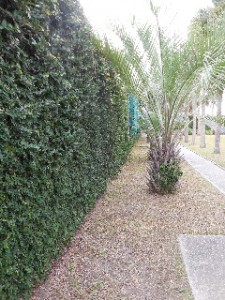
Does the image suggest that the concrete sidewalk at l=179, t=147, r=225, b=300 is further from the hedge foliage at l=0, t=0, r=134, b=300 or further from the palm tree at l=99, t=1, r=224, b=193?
the palm tree at l=99, t=1, r=224, b=193

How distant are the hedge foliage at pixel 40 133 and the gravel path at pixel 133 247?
0.27 m

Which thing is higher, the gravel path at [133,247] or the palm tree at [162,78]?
the palm tree at [162,78]

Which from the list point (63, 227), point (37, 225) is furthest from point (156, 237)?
point (37, 225)

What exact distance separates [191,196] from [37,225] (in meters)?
4.13

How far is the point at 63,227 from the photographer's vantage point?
3420 millimetres

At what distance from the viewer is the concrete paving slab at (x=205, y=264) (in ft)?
9.57

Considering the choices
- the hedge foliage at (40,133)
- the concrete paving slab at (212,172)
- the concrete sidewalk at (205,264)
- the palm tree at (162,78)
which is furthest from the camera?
the concrete paving slab at (212,172)

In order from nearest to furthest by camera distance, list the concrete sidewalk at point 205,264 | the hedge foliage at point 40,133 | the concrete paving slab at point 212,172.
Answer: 1. the hedge foliage at point 40,133
2. the concrete sidewalk at point 205,264
3. the concrete paving slab at point 212,172

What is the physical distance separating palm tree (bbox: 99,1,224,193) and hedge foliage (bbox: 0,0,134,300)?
1.77 meters

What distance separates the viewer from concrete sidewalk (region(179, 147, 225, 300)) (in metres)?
2.91

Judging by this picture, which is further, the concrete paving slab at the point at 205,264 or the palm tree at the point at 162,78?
the palm tree at the point at 162,78

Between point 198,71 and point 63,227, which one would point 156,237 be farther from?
point 198,71

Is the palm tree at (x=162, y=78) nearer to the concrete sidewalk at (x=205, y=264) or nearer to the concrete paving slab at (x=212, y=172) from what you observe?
the concrete paving slab at (x=212, y=172)

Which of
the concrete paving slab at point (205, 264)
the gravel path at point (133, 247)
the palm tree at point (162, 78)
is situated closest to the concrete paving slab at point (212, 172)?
the gravel path at point (133, 247)
